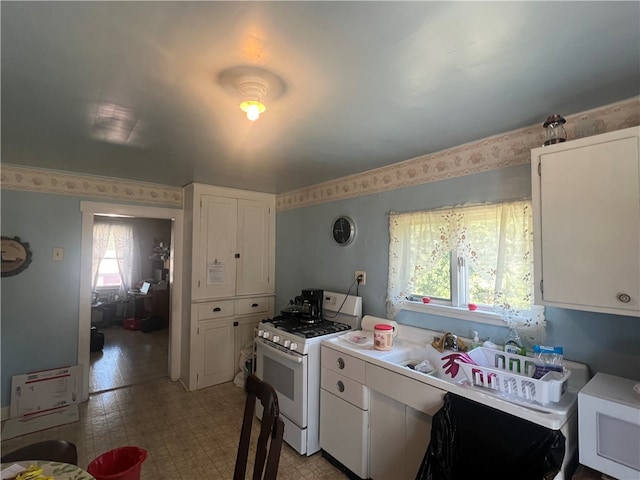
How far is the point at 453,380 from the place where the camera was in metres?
1.71

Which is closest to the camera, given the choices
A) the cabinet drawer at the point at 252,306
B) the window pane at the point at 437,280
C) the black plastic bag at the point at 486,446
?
the black plastic bag at the point at 486,446

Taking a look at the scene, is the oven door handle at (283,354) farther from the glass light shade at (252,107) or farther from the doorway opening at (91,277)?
the glass light shade at (252,107)

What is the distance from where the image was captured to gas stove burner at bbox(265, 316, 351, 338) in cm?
246

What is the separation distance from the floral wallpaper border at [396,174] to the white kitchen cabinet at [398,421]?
55.8 inches

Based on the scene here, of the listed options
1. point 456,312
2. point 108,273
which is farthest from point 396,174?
point 108,273

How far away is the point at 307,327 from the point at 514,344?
4.85 ft

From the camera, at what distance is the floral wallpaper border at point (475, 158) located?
1.57m

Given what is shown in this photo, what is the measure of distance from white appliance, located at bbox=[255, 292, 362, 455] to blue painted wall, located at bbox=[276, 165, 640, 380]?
368 millimetres

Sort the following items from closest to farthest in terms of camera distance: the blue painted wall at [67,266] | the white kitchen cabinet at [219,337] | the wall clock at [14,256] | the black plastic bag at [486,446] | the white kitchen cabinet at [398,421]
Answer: the black plastic bag at [486,446] < the white kitchen cabinet at [398,421] < the blue painted wall at [67,266] < the wall clock at [14,256] < the white kitchen cabinet at [219,337]

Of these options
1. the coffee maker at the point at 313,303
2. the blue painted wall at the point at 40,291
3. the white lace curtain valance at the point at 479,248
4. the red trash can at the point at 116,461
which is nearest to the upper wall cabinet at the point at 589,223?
the white lace curtain valance at the point at 479,248

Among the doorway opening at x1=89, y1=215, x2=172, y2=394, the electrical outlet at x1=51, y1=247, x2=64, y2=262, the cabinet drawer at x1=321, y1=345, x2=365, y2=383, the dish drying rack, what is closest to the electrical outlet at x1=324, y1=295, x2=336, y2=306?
the cabinet drawer at x1=321, y1=345, x2=365, y2=383

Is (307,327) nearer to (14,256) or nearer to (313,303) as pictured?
(313,303)

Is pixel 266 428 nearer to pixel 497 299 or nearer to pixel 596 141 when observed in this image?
pixel 497 299

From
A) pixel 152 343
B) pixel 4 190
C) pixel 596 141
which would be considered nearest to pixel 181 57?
pixel 596 141
